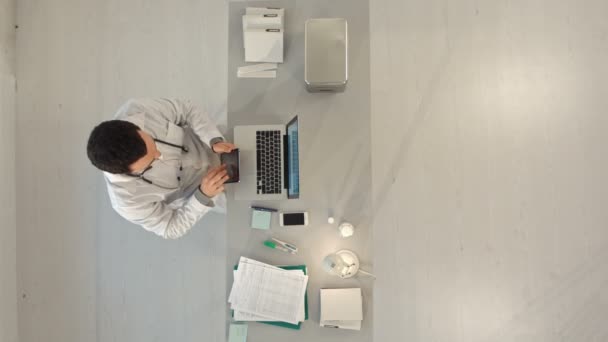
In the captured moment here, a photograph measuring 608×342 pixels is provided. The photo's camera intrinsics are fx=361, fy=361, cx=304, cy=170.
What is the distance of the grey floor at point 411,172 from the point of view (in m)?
1.93

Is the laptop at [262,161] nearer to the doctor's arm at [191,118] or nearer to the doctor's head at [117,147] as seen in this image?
the doctor's arm at [191,118]

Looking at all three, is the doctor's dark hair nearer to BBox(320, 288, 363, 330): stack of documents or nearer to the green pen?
the green pen

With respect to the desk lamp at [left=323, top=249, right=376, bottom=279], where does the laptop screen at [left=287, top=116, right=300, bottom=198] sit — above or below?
above

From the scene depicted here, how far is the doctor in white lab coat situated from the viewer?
4.00ft

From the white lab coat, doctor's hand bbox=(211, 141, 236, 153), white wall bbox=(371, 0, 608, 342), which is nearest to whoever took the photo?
the white lab coat

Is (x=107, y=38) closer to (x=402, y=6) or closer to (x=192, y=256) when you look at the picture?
(x=192, y=256)

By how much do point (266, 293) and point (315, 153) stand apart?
68cm

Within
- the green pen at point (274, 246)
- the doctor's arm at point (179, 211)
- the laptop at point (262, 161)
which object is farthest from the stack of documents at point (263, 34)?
the green pen at point (274, 246)

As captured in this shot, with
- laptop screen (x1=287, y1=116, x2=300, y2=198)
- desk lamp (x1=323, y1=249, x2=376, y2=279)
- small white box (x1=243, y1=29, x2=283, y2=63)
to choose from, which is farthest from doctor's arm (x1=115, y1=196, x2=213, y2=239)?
small white box (x1=243, y1=29, x2=283, y2=63)

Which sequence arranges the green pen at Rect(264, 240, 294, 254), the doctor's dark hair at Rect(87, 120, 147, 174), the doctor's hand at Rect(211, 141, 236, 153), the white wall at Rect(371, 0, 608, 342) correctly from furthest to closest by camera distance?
the white wall at Rect(371, 0, 608, 342) → the green pen at Rect(264, 240, 294, 254) → the doctor's hand at Rect(211, 141, 236, 153) → the doctor's dark hair at Rect(87, 120, 147, 174)

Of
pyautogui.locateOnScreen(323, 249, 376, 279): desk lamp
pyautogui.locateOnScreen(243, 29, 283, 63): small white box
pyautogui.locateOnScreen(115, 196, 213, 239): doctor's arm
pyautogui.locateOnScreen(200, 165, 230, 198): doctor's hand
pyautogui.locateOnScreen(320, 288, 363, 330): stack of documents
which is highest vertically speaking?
pyautogui.locateOnScreen(243, 29, 283, 63): small white box

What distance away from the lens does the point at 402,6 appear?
2.05 metres

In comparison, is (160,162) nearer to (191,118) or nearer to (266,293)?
(191,118)

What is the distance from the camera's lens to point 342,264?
5.28ft
